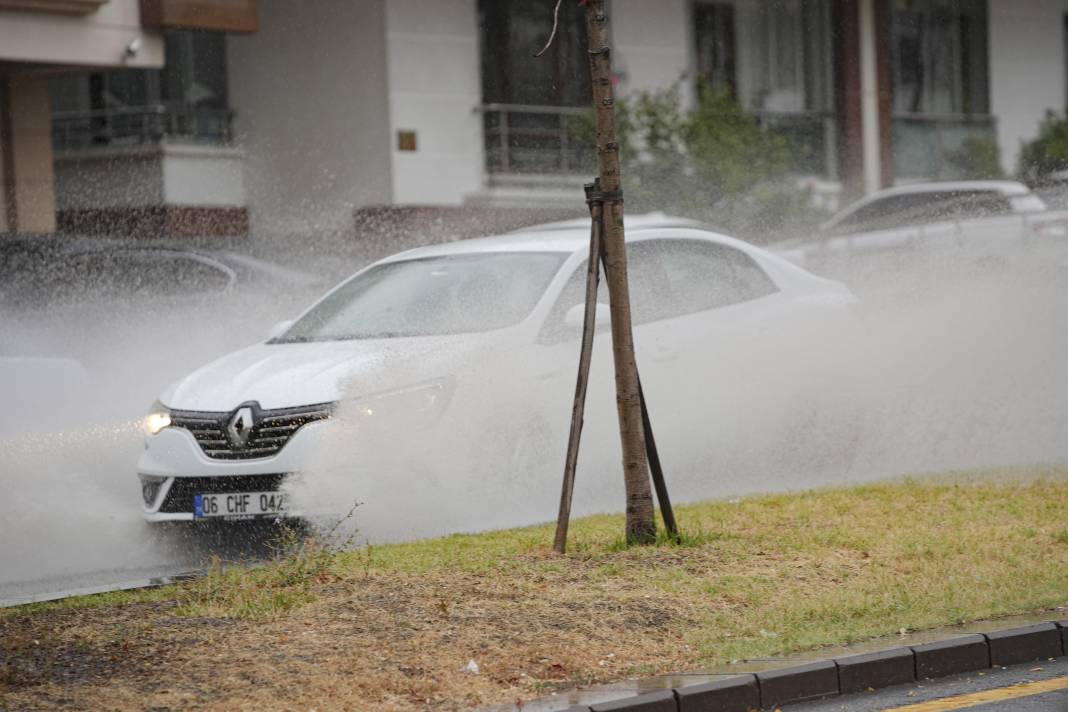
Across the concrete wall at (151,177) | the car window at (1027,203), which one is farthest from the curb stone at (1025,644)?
the concrete wall at (151,177)

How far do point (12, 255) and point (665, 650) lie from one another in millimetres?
8839

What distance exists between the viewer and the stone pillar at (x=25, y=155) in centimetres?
1906

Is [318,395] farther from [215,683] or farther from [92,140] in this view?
[92,140]

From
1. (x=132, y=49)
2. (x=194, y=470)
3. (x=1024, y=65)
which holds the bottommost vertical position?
(x=194, y=470)

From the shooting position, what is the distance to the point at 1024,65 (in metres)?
31.1

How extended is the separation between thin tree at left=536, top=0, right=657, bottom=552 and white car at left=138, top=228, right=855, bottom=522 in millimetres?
1351

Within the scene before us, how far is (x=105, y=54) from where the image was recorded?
18.4m

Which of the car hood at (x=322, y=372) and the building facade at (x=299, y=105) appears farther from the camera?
the building facade at (x=299, y=105)

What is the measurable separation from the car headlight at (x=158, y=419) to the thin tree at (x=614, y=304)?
2.69m

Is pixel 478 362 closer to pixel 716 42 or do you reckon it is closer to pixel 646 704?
pixel 646 704

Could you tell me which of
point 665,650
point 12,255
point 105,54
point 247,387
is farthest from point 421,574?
point 105,54

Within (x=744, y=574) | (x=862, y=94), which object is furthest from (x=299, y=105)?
(x=744, y=574)

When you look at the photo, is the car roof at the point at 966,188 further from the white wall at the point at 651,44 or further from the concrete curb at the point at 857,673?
the concrete curb at the point at 857,673

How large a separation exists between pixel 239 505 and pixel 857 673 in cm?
416
